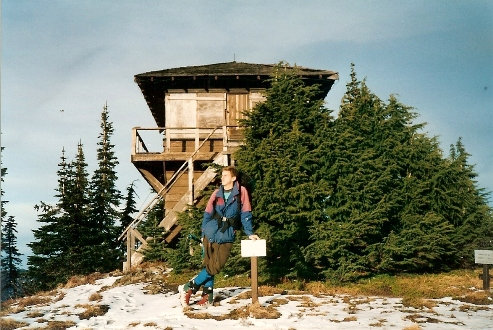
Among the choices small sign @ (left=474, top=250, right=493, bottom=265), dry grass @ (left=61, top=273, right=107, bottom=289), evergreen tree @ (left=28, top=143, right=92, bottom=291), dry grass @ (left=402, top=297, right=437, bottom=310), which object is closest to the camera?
dry grass @ (left=402, top=297, right=437, bottom=310)

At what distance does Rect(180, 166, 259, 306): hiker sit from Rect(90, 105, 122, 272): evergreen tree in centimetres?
1630

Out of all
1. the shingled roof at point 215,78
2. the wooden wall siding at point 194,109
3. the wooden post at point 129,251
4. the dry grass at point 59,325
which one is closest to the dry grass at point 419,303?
the dry grass at point 59,325

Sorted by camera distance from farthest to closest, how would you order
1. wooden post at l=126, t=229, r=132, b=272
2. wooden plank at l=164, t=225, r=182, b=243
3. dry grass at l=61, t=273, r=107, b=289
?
wooden plank at l=164, t=225, r=182, b=243
wooden post at l=126, t=229, r=132, b=272
dry grass at l=61, t=273, r=107, b=289

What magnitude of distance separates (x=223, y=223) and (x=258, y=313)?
4.95ft

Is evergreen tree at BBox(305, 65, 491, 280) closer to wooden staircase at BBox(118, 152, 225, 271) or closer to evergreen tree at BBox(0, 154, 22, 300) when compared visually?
wooden staircase at BBox(118, 152, 225, 271)

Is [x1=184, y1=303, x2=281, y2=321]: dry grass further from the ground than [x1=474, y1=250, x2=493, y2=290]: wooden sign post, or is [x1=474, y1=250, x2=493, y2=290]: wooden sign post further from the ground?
[x1=474, y1=250, x2=493, y2=290]: wooden sign post

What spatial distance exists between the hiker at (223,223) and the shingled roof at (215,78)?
11.6 m

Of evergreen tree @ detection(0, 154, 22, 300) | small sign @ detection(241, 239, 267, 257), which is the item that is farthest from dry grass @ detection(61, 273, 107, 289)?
evergreen tree @ detection(0, 154, 22, 300)

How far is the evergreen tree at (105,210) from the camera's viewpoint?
24281 mm

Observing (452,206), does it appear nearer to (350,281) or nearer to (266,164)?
(350,281)

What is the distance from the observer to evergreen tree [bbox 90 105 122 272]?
24281 mm

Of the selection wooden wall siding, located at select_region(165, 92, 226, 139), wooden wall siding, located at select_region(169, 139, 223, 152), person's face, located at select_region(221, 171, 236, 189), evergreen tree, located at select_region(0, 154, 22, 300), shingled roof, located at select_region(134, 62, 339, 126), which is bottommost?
evergreen tree, located at select_region(0, 154, 22, 300)

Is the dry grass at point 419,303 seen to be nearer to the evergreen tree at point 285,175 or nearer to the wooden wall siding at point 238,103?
the evergreen tree at point 285,175

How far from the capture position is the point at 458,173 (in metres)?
12.4
